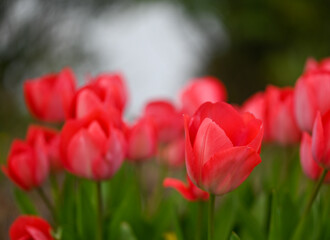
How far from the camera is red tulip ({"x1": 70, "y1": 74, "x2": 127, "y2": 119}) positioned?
48cm

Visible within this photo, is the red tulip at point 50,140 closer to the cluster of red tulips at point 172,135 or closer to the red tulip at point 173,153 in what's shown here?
the cluster of red tulips at point 172,135

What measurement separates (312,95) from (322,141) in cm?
8

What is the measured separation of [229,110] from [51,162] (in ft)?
1.14

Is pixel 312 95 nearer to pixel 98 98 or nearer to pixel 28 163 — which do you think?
pixel 98 98

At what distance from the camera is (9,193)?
1.60 m

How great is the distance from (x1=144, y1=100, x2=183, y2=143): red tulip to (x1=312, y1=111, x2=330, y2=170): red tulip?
0.92ft

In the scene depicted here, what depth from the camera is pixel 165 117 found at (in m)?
0.68

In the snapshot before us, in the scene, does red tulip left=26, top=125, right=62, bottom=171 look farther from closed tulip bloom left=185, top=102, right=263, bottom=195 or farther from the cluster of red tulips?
closed tulip bloom left=185, top=102, right=263, bottom=195

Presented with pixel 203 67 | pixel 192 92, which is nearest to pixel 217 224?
pixel 192 92

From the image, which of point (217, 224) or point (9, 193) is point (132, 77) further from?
point (217, 224)

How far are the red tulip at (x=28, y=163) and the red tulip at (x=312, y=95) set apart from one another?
335mm

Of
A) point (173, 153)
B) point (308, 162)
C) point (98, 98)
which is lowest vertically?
point (173, 153)

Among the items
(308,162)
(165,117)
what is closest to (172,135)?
(165,117)

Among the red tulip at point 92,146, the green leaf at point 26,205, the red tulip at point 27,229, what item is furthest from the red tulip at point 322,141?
the green leaf at point 26,205
